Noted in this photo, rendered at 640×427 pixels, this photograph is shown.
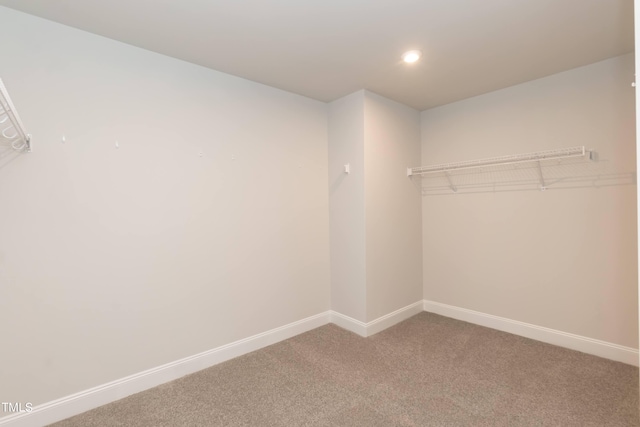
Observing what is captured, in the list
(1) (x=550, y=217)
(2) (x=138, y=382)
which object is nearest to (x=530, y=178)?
(1) (x=550, y=217)

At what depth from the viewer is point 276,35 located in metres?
2.05

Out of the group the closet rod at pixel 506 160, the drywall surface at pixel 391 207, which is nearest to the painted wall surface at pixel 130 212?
the drywall surface at pixel 391 207

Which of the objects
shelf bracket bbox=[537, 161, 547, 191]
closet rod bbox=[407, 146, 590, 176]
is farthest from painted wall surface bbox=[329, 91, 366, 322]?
shelf bracket bbox=[537, 161, 547, 191]

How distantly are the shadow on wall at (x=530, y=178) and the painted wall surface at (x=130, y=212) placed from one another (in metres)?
1.71

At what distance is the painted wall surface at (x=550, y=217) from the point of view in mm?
2428

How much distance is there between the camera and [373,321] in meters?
3.07

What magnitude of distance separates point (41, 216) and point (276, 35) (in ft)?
5.92

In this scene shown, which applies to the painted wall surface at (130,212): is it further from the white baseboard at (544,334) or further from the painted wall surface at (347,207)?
the white baseboard at (544,334)

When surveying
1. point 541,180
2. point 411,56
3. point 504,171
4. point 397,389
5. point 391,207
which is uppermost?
point 411,56

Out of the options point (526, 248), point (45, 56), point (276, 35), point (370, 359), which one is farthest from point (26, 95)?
point (526, 248)

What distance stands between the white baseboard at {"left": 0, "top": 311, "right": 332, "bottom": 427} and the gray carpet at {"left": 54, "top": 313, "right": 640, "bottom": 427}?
2.3 inches

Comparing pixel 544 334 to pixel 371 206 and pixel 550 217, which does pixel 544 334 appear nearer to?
pixel 550 217

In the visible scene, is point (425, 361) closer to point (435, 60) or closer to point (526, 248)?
point (526, 248)

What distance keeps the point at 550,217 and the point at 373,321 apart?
184 centimetres
